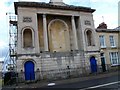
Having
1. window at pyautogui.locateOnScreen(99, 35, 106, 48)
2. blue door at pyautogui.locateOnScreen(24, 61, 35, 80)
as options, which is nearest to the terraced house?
blue door at pyautogui.locateOnScreen(24, 61, 35, 80)

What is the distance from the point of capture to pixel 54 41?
24.4 metres

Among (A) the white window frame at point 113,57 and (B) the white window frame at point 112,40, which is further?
(B) the white window frame at point 112,40

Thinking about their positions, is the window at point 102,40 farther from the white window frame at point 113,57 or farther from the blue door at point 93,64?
the blue door at point 93,64

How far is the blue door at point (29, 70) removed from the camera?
20198mm

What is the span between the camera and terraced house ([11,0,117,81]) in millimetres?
20484

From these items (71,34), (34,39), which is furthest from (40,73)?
(71,34)

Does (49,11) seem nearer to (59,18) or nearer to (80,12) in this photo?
(59,18)

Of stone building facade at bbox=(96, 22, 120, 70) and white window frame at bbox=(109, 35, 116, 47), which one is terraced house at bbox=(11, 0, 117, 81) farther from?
white window frame at bbox=(109, 35, 116, 47)

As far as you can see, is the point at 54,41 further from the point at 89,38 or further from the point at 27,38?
the point at 89,38

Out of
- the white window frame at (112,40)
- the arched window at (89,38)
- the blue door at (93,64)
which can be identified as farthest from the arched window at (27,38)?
the white window frame at (112,40)

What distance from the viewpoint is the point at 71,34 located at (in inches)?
981

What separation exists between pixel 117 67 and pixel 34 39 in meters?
15.0

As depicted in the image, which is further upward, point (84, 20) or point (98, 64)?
point (84, 20)

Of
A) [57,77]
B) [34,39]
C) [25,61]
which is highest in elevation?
[34,39]
